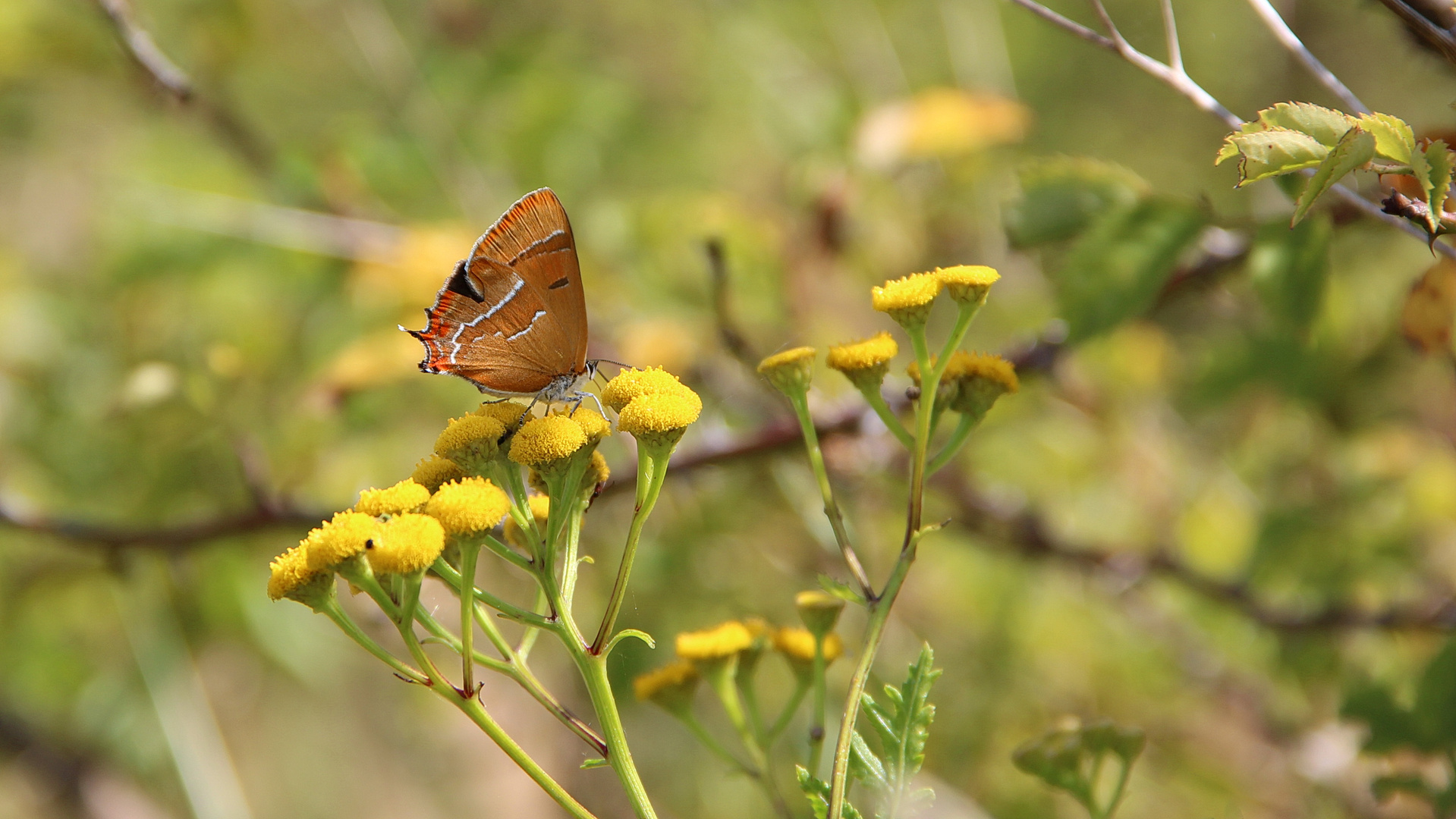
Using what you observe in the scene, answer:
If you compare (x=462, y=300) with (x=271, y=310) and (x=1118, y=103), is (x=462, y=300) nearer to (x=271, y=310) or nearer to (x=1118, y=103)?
(x=271, y=310)

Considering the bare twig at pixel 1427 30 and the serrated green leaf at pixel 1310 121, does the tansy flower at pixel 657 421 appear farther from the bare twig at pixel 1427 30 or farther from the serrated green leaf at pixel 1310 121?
the bare twig at pixel 1427 30

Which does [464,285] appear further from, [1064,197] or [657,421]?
[1064,197]

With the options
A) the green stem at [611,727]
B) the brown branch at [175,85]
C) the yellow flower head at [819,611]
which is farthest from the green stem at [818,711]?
the brown branch at [175,85]

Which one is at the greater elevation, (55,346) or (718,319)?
(55,346)

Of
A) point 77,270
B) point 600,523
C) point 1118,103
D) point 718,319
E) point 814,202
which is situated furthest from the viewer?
point 1118,103

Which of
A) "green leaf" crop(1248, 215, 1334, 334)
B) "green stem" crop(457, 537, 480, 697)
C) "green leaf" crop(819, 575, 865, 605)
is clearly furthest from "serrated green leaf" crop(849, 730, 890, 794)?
"green leaf" crop(1248, 215, 1334, 334)

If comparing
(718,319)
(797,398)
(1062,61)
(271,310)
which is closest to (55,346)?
(271,310)

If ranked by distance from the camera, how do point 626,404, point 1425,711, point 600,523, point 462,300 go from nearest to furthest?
point 626,404
point 1425,711
point 462,300
point 600,523
